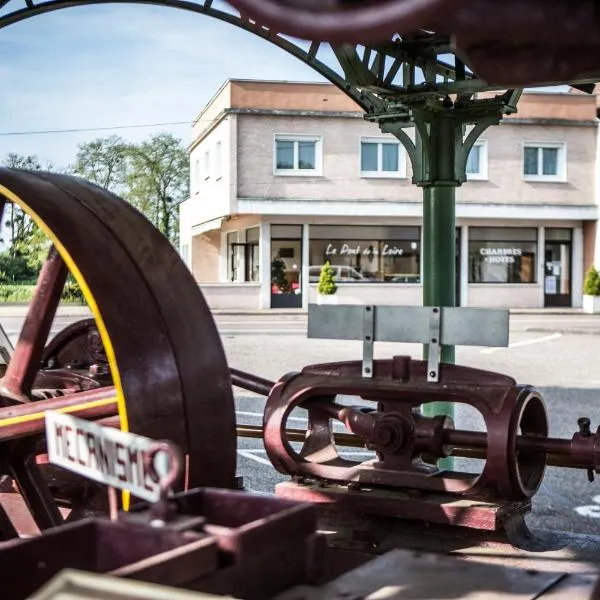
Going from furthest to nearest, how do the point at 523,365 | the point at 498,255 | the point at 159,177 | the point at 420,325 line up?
the point at 159,177
the point at 498,255
the point at 523,365
the point at 420,325

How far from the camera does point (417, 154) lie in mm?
7012

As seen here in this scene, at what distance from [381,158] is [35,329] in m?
30.1

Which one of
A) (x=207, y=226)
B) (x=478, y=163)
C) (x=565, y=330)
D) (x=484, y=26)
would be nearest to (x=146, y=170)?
(x=207, y=226)

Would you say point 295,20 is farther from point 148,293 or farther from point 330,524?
point 330,524

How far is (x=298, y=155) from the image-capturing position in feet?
106

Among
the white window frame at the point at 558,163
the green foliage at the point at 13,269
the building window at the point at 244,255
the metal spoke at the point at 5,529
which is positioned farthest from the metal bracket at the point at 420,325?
the white window frame at the point at 558,163

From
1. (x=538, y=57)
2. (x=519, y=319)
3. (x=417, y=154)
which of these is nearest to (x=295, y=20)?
(x=538, y=57)

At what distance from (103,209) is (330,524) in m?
1.30

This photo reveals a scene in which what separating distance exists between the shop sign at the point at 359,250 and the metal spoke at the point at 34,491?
30616mm

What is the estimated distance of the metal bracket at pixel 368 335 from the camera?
3.50m

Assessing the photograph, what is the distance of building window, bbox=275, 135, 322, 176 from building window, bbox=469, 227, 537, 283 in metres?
5.91

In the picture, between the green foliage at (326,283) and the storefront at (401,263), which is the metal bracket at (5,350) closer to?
the green foliage at (326,283)

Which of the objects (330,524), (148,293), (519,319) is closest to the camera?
(148,293)

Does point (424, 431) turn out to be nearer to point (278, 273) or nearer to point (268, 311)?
point (268, 311)
